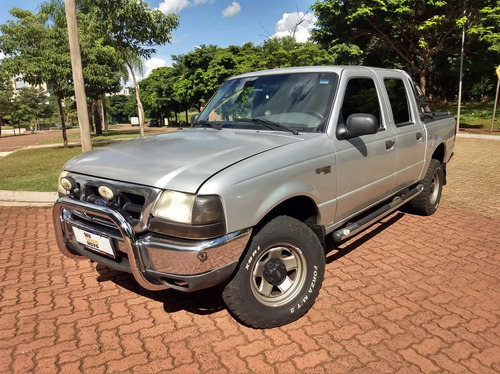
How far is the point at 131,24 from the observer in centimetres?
1789

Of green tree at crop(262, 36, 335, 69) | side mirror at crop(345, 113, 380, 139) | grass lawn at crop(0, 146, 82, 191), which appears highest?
green tree at crop(262, 36, 335, 69)

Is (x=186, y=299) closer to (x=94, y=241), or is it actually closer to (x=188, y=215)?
(x=94, y=241)

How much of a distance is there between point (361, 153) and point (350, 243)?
143cm

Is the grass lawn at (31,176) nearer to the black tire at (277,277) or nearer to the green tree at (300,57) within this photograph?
the black tire at (277,277)

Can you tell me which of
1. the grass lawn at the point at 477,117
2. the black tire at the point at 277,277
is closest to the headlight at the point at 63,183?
the black tire at the point at 277,277

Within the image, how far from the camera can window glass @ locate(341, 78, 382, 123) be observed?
3.32m

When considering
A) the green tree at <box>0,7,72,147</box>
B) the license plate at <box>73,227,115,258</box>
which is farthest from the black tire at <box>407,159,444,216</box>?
the green tree at <box>0,7,72,147</box>

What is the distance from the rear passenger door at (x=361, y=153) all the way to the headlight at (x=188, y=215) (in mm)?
1338

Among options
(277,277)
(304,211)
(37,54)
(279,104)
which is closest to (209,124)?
(279,104)

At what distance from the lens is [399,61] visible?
92.2ft

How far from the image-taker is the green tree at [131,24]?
17188 millimetres

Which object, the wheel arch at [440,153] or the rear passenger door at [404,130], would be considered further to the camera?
the wheel arch at [440,153]

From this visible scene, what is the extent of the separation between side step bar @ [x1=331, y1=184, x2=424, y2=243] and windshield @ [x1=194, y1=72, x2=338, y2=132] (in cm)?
95

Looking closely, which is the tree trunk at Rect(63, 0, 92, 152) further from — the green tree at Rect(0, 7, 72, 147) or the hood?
the green tree at Rect(0, 7, 72, 147)
